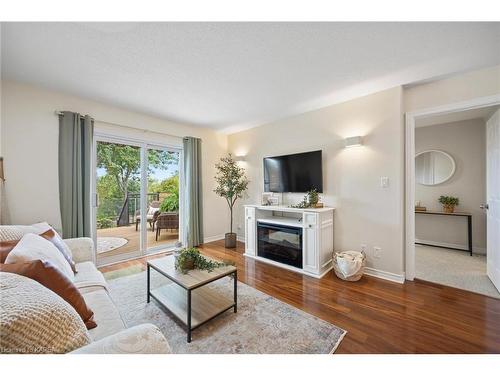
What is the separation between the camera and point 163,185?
3.95 metres

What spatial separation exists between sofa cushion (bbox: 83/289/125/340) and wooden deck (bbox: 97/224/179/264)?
1994mm

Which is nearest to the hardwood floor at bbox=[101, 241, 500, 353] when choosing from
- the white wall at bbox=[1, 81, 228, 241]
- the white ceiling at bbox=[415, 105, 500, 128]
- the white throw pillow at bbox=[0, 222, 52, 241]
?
the white throw pillow at bbox=[0, 222, 52, 241]

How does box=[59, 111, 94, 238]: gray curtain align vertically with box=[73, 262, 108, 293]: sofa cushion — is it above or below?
above

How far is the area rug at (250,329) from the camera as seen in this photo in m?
1.50

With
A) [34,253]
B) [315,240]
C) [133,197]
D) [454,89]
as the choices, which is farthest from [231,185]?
[454,89]

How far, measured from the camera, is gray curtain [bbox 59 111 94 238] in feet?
8.91

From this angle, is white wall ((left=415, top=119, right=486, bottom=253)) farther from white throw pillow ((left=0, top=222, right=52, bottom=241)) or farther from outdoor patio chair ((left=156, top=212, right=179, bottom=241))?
white throw pillow ((left=0, top=222, right=52, bottom=241))

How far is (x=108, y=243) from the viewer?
11.1 ft

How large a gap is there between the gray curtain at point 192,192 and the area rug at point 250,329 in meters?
1.87

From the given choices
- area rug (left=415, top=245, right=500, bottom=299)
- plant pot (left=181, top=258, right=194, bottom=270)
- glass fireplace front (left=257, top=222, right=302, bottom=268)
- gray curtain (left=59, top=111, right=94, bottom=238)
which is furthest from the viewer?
glass fireplace front (left=257, top=222, right=302, bottom=268)

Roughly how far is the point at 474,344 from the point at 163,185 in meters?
4.27
